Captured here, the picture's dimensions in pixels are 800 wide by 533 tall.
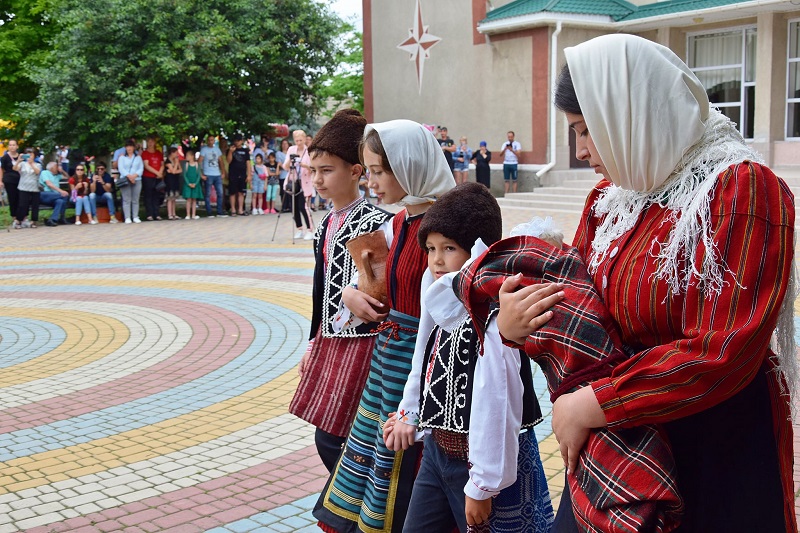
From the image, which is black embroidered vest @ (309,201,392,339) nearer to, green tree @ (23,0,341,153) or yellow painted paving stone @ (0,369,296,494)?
yellow painted paving stone @ (0,369,296,494)

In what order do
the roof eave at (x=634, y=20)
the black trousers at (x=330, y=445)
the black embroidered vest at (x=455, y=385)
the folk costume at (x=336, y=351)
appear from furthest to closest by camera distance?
the roof eave at (x=634, y=20)
the black trousers at (x=330, y=445)
the folk costume at (x=336, y=351)
the black embroidered vest at (x=455, y=385)

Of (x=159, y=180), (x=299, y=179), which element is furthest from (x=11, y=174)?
(x=299, y=179)

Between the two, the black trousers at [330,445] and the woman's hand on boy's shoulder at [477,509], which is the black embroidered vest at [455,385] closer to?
the woman's hand on boy's shoulder at [477,509]

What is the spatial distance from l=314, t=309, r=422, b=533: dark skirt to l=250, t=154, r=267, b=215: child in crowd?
63.1 ft

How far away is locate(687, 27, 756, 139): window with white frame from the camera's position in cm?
1986

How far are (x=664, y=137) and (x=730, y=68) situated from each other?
20265mm

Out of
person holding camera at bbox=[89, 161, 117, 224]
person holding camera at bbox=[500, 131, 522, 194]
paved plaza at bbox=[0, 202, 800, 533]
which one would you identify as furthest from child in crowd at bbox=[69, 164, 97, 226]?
person holding camera at bbox=[500, 131, 522, 194]

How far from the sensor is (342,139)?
11.5ft

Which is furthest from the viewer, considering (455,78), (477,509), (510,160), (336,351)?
(455,78)

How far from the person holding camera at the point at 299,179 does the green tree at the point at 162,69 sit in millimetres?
7352

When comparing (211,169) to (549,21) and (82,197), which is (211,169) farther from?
(549,21)

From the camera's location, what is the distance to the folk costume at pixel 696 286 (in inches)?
66.5

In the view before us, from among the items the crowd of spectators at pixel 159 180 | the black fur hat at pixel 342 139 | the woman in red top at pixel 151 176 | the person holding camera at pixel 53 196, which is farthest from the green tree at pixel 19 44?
the black fur hat at pixel 342 139

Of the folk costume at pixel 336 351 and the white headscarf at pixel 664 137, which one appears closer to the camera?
the white headscarf at pixel 664 137
